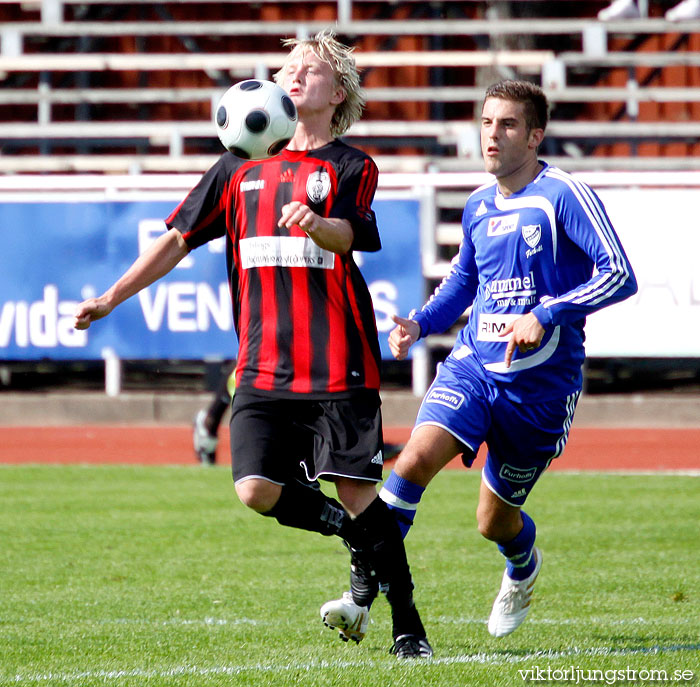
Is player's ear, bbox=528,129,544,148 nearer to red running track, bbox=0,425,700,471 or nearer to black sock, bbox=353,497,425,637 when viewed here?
black sock, bbox=353,497,425,637

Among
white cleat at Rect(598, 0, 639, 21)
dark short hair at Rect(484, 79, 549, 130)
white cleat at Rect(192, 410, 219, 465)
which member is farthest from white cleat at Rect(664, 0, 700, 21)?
dark short hair at Rect(484, 79, 549, 130)

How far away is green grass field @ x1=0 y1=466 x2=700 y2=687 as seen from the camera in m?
4.29

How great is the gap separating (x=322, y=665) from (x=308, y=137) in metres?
1.93

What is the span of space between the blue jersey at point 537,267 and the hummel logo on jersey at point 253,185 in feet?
3.19

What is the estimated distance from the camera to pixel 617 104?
20.2 metres

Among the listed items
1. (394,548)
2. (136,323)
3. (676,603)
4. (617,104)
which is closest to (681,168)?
(617,104)

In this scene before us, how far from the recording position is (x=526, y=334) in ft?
14.6

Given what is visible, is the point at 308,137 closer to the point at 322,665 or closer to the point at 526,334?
the point at 526,334

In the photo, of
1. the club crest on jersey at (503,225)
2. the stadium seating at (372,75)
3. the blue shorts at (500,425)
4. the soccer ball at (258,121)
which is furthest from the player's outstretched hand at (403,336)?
the stadium seating at (372,75)

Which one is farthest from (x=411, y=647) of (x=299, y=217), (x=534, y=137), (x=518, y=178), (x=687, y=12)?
(x=687, y=12)

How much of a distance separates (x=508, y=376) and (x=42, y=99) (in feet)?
46.6

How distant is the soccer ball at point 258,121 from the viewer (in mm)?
4430

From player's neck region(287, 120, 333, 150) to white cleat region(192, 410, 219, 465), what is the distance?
6.01 m

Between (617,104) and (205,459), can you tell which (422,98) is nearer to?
(617,104)
